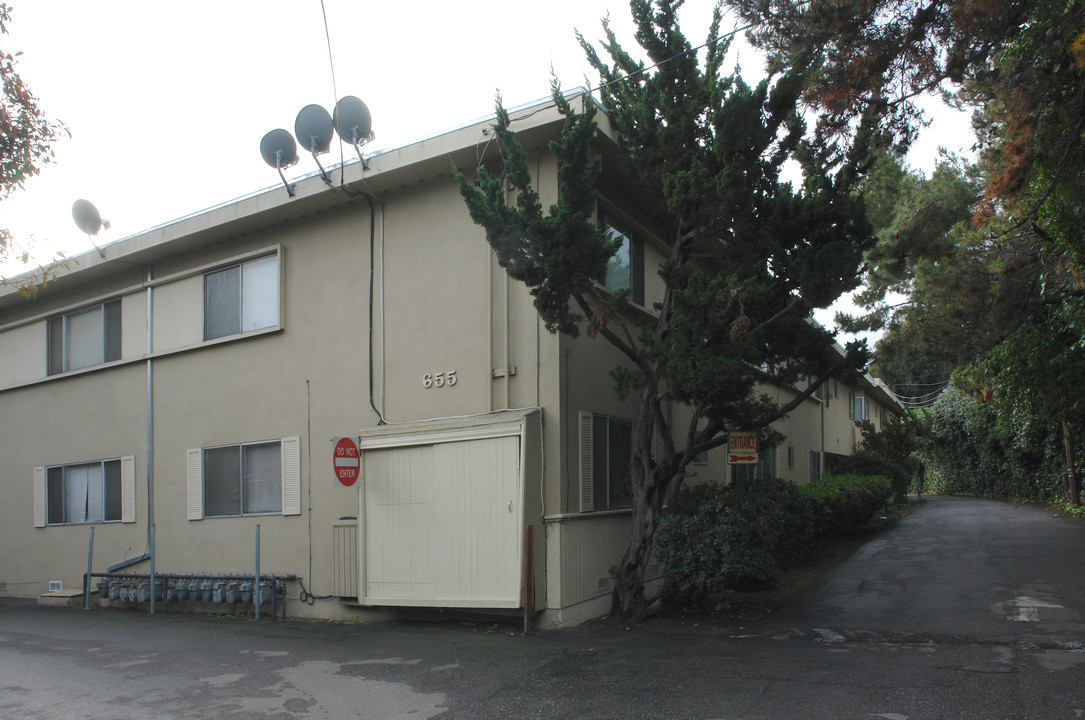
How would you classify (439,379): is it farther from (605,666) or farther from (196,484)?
(196,484)

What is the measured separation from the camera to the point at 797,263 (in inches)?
344

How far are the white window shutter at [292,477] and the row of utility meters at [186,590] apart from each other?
1.04m

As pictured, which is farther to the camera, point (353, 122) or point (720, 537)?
point (353, 122)

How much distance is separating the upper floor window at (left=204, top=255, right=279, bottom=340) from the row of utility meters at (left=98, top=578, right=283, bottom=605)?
3731 mm

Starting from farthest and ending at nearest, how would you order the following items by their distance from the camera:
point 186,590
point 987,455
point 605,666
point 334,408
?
1. point 987,455
2. point 186,590
3. point 334,408
4. point 605,666

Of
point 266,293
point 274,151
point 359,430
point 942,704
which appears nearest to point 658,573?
point 359,430

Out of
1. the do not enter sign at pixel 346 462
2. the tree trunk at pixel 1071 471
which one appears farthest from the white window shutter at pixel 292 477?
the tree trunk at pixel 1071 471

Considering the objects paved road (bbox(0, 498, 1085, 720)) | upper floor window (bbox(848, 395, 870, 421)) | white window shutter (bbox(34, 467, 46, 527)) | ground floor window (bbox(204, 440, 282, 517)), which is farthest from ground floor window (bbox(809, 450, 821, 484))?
white window shutter (bbox(34, 467, 46, 527))

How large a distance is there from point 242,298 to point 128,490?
3.87 m

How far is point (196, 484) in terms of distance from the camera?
12.8 meters

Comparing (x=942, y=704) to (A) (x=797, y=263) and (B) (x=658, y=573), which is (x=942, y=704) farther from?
(B) (x=658, y=573)

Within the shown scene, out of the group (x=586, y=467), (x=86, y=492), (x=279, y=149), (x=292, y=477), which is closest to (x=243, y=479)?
(x=292, y=477)

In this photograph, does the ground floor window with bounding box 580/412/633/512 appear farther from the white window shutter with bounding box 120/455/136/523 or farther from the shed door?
the white window shutter with bounding box 120/455/136/523

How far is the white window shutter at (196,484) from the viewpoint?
41.7 ft
